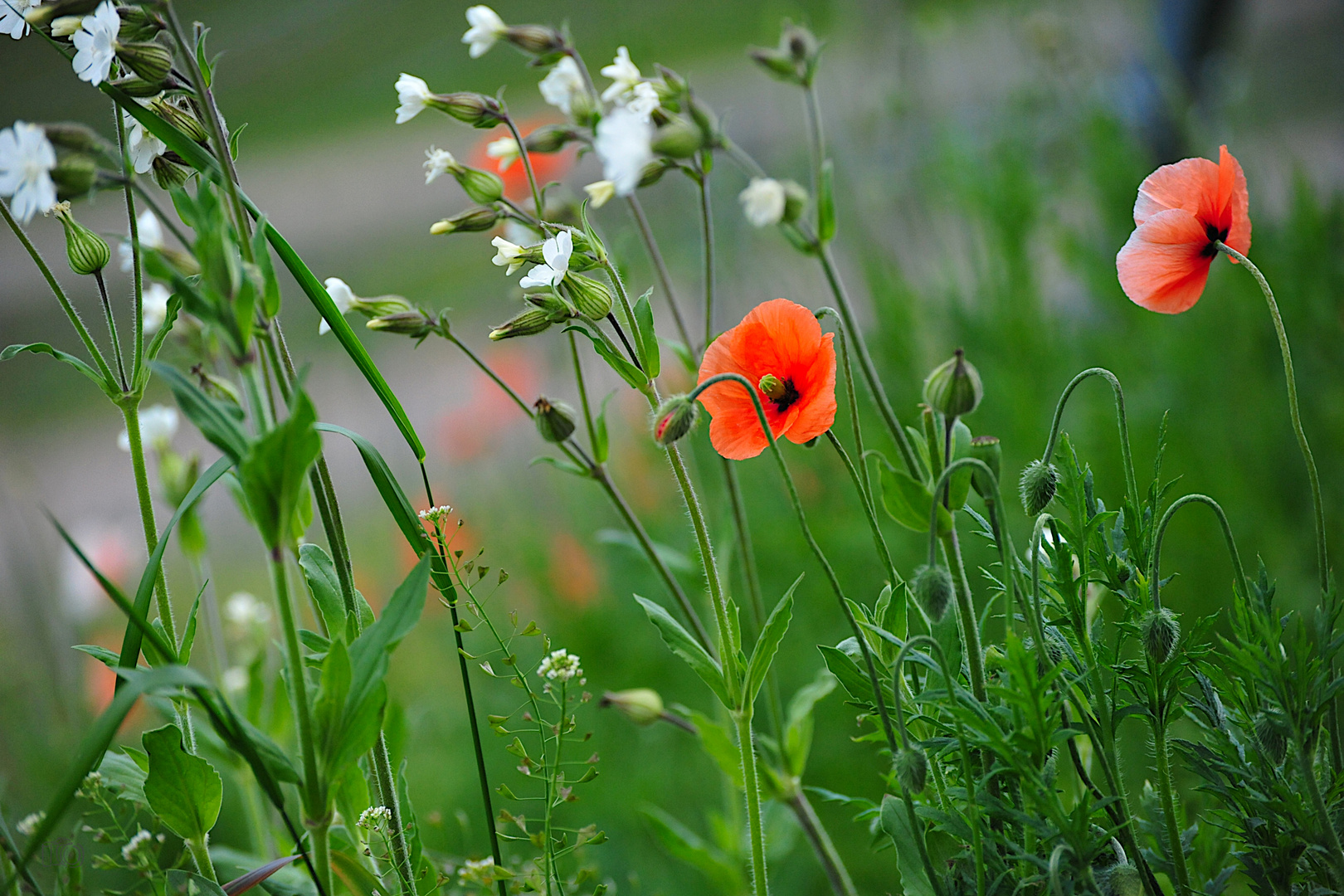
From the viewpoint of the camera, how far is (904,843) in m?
0.38

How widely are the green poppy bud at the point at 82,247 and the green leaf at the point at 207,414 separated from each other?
17 cm

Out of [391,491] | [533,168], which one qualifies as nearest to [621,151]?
[391,491]

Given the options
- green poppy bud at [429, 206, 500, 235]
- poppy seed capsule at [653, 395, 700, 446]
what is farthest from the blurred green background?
poppy seed capsule at [653, 395, 700, 446]

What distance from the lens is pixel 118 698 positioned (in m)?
0.30

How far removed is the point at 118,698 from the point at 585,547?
40.5 inches

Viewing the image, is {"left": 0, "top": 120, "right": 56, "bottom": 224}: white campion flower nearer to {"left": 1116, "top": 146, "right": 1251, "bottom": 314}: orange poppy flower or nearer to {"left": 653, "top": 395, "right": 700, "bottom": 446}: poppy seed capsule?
{"left": 653, "top": 395, "right": 700, "bottom": 446}: poppy seed capsule

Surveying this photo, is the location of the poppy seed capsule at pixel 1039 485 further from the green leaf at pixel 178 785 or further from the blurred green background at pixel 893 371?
the green leaf at pixel 178 785

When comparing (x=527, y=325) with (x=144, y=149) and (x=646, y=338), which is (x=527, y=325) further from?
(x=144, y=149)

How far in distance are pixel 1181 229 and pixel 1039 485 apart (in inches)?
5.2

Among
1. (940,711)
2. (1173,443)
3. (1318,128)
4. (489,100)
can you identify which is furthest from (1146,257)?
(1318,128)

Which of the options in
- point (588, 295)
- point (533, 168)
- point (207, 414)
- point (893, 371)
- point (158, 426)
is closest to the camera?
point (207, 414)

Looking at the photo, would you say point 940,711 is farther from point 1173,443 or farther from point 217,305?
point 1173,443

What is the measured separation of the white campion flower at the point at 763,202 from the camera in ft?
1.20

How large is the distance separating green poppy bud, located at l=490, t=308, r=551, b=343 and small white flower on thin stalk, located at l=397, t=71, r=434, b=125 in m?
0.13
